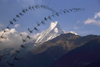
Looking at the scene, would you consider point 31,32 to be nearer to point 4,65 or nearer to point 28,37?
point 28,37

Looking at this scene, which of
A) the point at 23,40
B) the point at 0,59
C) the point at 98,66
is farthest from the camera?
the point at 98,66

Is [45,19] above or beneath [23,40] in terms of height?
above

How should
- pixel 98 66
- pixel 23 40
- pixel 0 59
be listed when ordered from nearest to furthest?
pixel 23 40
pixel 0 59
pixel 98 66

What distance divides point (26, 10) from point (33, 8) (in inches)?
7.1

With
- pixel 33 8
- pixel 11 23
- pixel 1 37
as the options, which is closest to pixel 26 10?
pixel 33 8

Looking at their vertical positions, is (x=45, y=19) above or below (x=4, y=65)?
above

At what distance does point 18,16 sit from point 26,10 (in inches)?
8.3

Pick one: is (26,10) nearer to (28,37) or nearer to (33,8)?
(33,8)

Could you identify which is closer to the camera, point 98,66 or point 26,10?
point 26,10

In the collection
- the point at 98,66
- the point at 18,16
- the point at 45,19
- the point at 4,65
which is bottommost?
the point at 4,65

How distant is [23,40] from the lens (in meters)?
2.38

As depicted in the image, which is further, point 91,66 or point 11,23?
point 91,66

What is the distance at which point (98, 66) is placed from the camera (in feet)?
555

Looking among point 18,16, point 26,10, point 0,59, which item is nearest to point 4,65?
point 0,59
